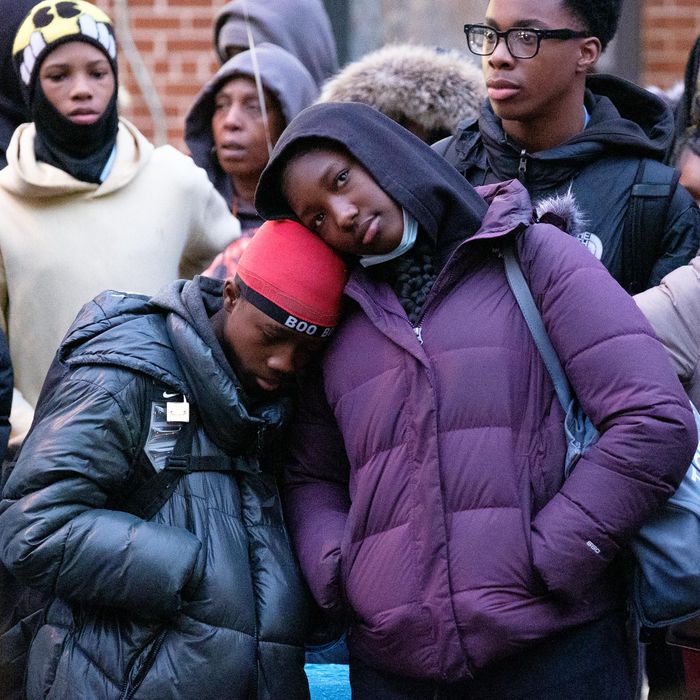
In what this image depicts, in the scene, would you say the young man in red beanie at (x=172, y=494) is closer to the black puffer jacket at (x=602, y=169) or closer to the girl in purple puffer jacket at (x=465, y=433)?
the girl in purple puffer jacket at (x=465, y=433)

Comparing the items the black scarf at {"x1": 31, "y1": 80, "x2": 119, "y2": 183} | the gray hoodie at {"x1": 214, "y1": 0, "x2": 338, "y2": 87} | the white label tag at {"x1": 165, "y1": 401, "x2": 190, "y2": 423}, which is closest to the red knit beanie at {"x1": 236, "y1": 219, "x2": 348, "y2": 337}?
the white label tag at {"x1": 165, "y1": 401, "x2": 190, "y2": 423}

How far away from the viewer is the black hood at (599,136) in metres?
3.27

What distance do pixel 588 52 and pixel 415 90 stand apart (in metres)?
0.96

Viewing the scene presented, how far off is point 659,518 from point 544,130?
42.8 inches

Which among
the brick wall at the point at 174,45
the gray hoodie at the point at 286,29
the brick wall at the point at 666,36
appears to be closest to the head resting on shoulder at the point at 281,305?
the gray hoodie at the point at 286,29

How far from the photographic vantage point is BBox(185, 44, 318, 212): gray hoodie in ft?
16.0

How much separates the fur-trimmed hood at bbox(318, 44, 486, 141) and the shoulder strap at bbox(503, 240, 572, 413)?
1555mm

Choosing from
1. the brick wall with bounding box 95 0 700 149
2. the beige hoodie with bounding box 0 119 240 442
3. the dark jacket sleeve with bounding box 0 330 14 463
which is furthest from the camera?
the brick wall with bounding box 95 0 700 149

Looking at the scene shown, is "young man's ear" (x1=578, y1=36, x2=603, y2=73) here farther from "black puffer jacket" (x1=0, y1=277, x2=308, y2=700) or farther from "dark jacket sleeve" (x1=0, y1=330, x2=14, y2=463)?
"dark jacket sleeve" (x1=0, y1=330, x2=14, y2=463)

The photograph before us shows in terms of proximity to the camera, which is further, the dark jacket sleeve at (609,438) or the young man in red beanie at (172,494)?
the young man in red beanie at (172,494)

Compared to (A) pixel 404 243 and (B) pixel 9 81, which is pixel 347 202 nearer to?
(A) pixel 404 243

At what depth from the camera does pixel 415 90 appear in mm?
4223

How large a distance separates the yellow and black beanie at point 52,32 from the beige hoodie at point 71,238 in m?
0.19

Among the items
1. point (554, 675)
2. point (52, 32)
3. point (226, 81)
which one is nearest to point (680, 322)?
point (554, 675)
